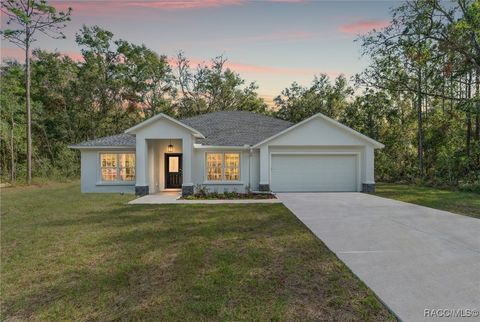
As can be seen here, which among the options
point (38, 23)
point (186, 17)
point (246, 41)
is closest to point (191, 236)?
point (186, 17)

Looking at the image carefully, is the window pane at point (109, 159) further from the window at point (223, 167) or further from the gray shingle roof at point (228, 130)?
the window at point (223, 167)

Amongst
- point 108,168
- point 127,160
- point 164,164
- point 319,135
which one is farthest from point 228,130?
point 108,168

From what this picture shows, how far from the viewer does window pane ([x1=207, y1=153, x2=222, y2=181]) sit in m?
15.9

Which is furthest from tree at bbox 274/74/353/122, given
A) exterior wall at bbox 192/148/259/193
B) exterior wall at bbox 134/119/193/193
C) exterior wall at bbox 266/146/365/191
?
exterior wall at bbox 134/119/193/193

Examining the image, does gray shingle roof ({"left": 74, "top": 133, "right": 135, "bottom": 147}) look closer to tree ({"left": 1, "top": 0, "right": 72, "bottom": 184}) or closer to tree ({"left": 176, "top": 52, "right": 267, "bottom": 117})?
tree ({"left": 1, "top": 0, "right": 72, "bottom": 184})

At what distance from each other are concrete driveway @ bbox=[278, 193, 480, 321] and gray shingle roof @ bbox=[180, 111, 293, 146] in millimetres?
7712

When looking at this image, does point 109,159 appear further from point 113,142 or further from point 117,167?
point 113,142

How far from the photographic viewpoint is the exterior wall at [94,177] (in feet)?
51.5

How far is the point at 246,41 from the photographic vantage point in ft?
60.5

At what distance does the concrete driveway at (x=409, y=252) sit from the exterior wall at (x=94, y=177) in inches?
407

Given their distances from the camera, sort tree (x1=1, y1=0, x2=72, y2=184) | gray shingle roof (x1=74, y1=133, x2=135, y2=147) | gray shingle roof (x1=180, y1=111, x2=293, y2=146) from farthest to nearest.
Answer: tree (x1=1, y1=0, x2=72, y2=184), gray shingle roof (x1=180, y1=111, x2=293, y2=146), gray shingle roof (x1=74, y1=133, x2=135, y2=147)

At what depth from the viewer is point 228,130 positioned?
18703 millimetres

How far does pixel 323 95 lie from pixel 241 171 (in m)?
21.4

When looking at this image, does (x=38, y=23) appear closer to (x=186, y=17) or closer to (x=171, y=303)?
(x=186, y=17)
